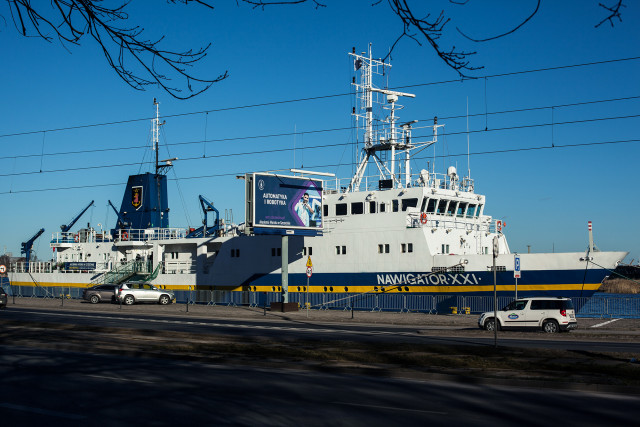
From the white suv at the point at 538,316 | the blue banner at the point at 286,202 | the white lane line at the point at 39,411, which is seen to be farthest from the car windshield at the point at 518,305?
the white lane line at the point at 39,411

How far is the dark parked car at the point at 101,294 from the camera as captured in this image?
161 ft

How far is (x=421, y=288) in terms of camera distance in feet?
128

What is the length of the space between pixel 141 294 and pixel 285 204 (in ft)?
46.2

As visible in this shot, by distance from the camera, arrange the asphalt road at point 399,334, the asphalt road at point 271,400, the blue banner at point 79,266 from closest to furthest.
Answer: the asphalt road at point 271,400 → the asphalt road at point 399,334 → the blue banner at point 79,266

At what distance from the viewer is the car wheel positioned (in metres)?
27.4

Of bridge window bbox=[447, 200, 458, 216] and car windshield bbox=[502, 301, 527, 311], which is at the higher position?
bridge window bbox=[447, 200, 458, 216]

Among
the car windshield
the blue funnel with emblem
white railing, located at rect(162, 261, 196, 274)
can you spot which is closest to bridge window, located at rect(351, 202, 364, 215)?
the car windshield

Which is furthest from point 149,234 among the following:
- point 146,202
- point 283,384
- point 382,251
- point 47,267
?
point 283,384

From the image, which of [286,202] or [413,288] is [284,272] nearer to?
[286,202]

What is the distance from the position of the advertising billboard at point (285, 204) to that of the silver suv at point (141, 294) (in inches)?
473

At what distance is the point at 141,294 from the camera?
156ft

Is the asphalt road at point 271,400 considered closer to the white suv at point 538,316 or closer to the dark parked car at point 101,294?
the white suv at point 538,316

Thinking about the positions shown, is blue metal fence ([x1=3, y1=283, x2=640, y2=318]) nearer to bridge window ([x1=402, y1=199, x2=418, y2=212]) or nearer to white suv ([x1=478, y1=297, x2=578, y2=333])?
bridge window ([x1=402, y1=199, x2=418, y2=212])

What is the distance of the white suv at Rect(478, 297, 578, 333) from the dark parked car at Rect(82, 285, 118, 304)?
30.8m
